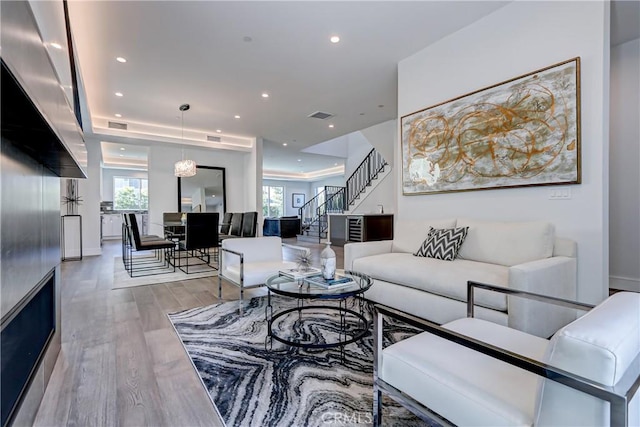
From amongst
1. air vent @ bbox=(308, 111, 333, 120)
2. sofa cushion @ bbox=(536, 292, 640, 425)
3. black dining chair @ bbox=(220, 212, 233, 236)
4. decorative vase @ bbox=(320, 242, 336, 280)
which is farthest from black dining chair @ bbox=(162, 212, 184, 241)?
sofa cushion @ bbox=(536, 292, 640, 425)

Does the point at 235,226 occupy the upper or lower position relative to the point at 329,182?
lower

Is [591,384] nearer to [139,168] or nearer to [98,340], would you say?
[98,340]

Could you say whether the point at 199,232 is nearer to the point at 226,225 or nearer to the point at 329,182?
the point at 226,225

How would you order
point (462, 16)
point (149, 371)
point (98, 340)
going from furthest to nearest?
point (462, 16)
point (98, 340)
point (149, 371)

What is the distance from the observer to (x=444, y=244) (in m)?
2.88

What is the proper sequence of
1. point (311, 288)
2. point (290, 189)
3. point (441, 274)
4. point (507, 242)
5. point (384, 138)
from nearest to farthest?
1. point (311, 288)
2. point (441, 274)
3. point (507, 242)
4. point (384, 138)
5. point (290, 189)

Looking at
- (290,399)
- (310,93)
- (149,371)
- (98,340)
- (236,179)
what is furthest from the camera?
(236,179)

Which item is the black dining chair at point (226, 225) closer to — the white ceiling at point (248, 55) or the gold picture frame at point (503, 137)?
the white ceiling at point (248, 55)

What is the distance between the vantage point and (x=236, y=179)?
27.7 ft

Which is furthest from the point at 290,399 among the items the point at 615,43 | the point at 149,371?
the point at 615,43

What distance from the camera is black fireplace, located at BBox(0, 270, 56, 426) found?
1.16 m

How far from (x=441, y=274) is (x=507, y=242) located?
70 centimetres

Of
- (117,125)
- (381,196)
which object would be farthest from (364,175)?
(117,125)

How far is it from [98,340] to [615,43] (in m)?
6.14
